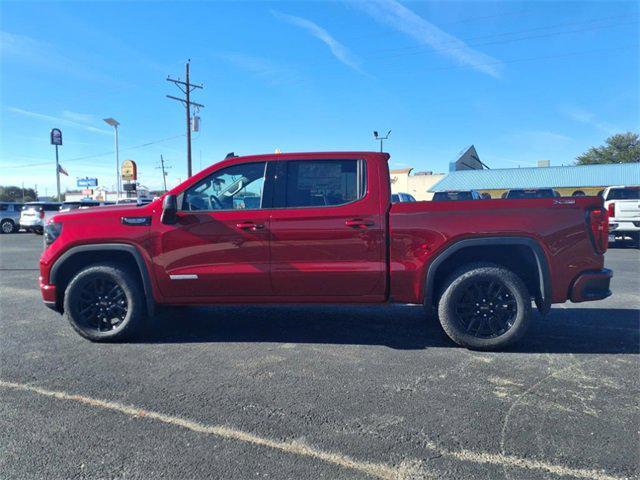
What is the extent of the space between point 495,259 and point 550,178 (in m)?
42.5

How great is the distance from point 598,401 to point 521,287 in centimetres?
120

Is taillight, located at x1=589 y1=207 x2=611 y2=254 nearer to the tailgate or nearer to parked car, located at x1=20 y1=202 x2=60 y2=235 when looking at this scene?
the tailgate

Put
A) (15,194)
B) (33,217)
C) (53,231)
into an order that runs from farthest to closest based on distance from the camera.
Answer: (15,194) < (33,217) < (53,231)

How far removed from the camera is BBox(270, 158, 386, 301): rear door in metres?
4.41

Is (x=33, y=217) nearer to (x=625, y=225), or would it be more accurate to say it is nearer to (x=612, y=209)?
(x=612, y=209)

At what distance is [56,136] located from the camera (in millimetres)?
45750

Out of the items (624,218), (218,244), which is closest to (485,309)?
(218,244)

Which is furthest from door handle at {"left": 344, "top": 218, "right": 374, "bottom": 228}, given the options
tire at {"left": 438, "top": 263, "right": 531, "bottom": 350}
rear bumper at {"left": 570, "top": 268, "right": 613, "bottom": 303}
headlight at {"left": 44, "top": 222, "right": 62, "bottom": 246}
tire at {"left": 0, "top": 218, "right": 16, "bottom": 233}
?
tire at {"left": 0, "top": 218, "right": 16, "bottom": 233}

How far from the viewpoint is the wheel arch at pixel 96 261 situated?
4605 millimetres

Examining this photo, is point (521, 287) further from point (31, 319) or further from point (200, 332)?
point (31, 319)

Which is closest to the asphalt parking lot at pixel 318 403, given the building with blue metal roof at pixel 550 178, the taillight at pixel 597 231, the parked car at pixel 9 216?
the taillight at pixel 597 231

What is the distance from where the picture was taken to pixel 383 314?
592cm

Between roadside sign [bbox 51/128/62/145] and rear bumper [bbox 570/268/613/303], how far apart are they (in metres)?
51.1

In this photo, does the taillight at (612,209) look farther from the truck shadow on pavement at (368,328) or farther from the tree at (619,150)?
the tree at (619,150)
